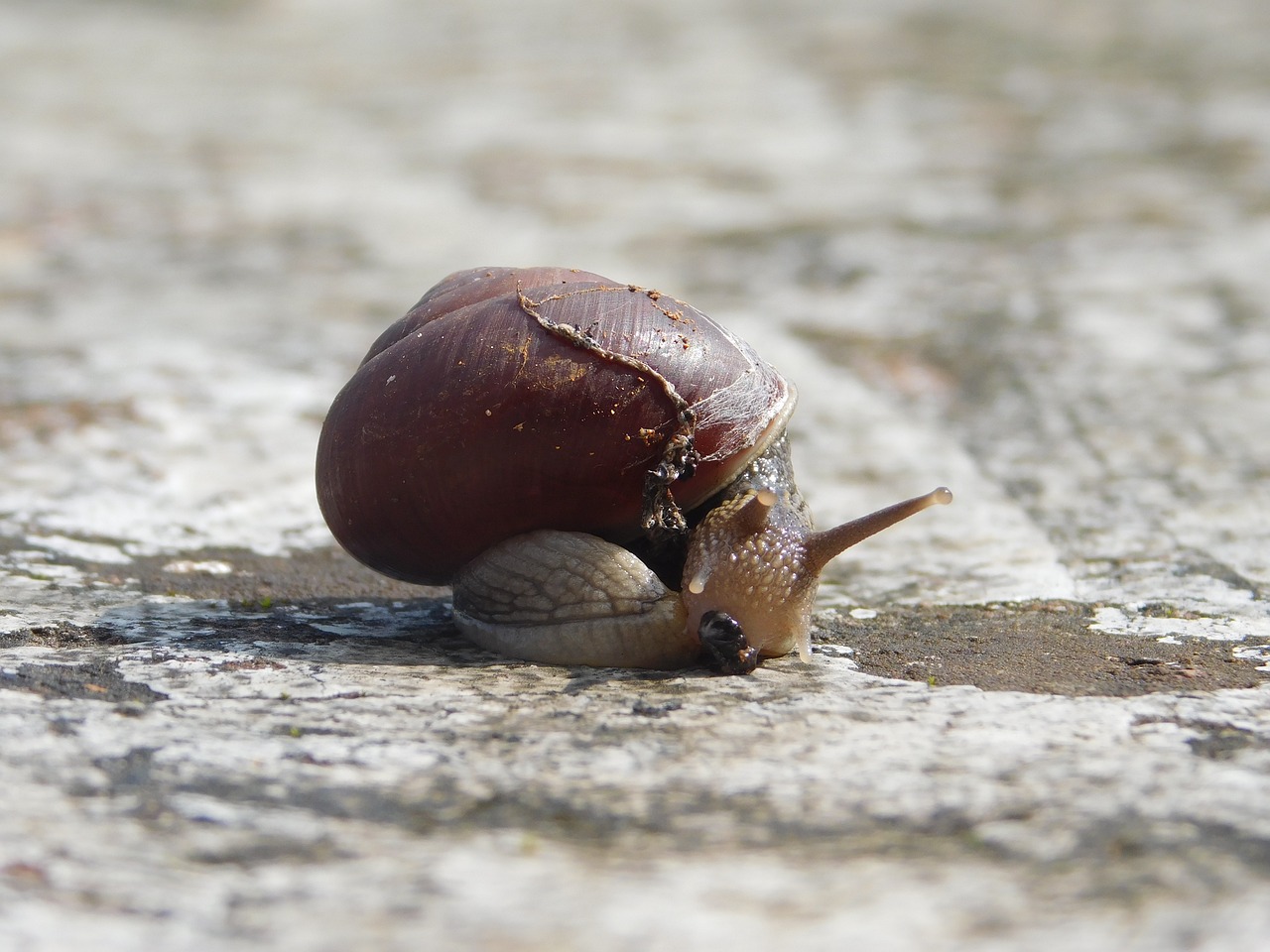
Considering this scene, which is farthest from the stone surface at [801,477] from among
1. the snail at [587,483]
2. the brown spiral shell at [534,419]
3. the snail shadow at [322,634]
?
the brown spiral shell at [534,419]

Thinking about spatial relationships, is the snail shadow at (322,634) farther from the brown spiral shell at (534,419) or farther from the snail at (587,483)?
the brown spiral shell at (534,419)

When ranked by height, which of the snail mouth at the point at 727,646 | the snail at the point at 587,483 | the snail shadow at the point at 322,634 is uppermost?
the snail at the point at 587,483

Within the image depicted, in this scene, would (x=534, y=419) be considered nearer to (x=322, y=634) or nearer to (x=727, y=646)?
(x=727, y=646)

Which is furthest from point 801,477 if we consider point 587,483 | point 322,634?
point 322,634

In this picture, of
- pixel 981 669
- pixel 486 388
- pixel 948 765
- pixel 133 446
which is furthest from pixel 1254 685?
pixel 133 446

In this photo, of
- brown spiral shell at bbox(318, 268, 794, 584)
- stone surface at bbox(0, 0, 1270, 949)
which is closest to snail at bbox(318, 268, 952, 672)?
brown spiral shell at bbox(318, 268, 794, 584)

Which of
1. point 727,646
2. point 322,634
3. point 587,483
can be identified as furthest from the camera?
point 322,634

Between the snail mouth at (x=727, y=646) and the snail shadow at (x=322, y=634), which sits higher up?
the snail mouth at (x=727, y=646)
